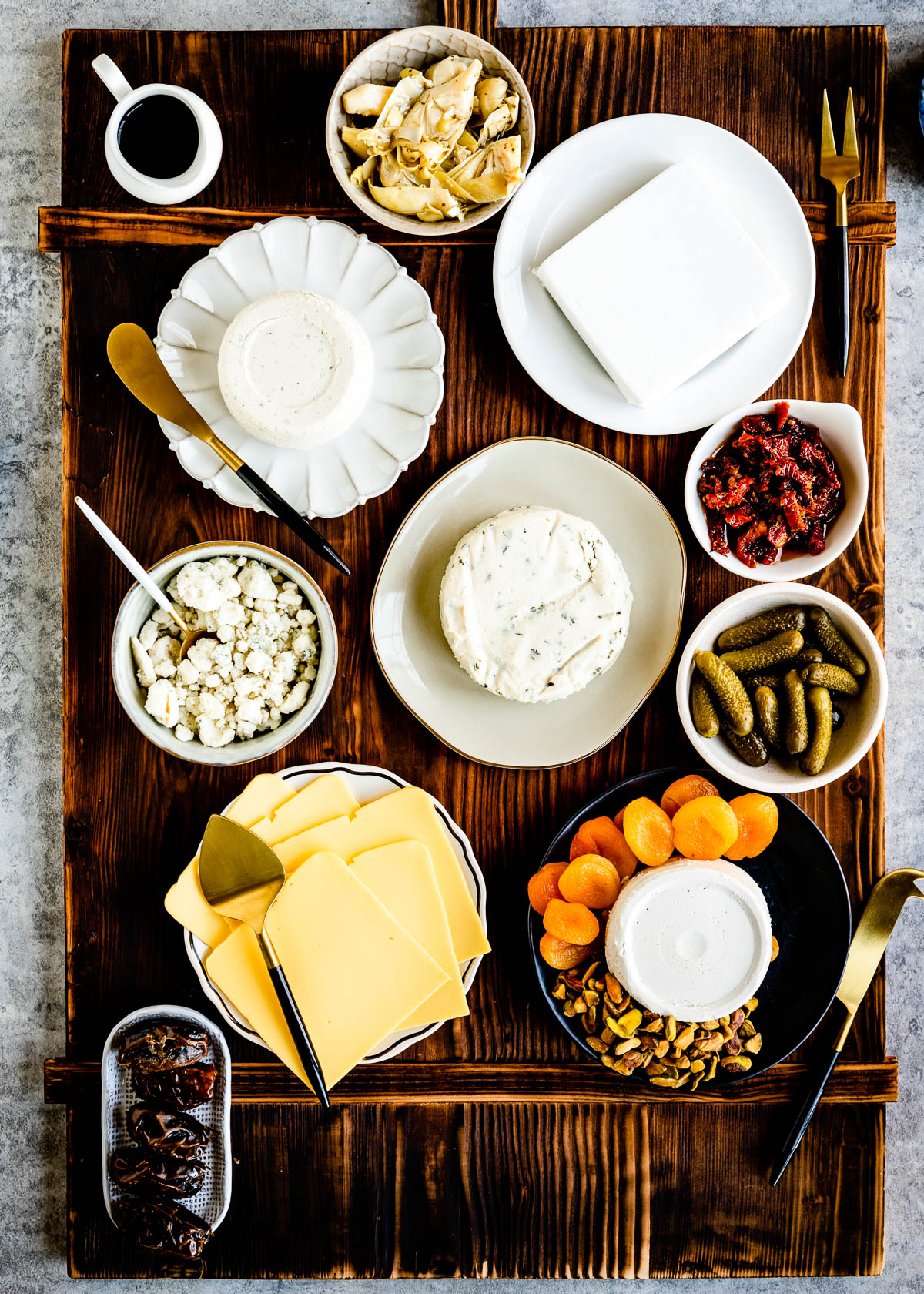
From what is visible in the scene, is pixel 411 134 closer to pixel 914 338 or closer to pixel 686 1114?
pixel 914 338

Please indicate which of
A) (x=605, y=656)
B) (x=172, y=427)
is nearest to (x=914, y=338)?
(x=605, y=656)

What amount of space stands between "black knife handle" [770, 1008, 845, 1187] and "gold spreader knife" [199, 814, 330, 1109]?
72 centimetres

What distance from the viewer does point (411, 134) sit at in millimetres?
1296

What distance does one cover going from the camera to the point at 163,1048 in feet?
4.39

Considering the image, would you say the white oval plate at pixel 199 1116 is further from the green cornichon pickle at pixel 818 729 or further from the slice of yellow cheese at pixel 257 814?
the green cornichon pickle at pixel 818 729

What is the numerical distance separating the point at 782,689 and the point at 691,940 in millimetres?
389

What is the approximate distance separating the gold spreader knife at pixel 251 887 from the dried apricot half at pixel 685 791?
0.58 m

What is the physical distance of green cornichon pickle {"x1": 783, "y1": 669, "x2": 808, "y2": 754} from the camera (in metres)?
1.30

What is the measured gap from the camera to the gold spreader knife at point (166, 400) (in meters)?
1.30

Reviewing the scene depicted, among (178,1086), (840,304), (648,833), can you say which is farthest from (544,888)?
(840,304)

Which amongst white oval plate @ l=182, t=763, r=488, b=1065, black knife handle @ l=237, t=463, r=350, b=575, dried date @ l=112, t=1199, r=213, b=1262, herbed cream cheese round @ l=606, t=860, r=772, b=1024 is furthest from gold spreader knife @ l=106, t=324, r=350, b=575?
dried date @ l=112, t=1199, r=213, b=1262

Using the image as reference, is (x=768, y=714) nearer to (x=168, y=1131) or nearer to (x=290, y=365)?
(x=290, y=365)

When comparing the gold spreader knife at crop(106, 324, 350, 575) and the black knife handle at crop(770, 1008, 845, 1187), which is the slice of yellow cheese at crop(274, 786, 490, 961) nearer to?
the gold spreader knife at crop(106, 324, 350, 575)

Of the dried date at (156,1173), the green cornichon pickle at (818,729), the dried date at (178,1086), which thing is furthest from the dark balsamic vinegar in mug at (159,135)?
the dried date at (156,1173)
